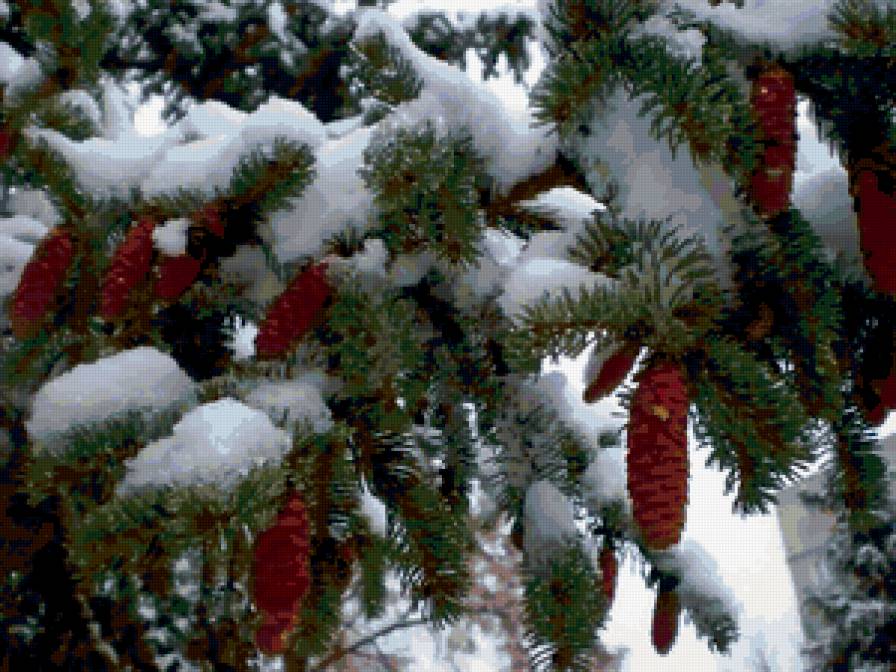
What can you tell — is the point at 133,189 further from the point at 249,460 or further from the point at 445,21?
the point at 445,21

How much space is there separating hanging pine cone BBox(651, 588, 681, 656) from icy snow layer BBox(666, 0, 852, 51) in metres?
0.79

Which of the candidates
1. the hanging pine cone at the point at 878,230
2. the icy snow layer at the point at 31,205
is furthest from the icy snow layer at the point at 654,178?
the icy snow layer at the point at 31,205

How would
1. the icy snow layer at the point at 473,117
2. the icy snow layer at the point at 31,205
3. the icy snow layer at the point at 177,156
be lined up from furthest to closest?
the icy snow layer at the point at 31,205 → the icy snow layer at the point at 177,156 → the icy snow layer at the point at 473,117

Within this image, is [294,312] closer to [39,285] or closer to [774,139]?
[39,285]

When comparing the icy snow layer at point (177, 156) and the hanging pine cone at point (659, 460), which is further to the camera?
the icy snow layer at point (177, 156)

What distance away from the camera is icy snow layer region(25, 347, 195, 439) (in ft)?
3.18

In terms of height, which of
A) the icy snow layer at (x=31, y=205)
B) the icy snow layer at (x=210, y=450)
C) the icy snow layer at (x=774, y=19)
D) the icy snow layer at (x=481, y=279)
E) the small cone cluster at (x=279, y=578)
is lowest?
the small cone cluster at (x=279, y=578)

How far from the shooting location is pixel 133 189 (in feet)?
4.25

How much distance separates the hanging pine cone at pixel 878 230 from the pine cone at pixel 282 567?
0.59 m

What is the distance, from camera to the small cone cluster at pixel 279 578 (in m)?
0.75

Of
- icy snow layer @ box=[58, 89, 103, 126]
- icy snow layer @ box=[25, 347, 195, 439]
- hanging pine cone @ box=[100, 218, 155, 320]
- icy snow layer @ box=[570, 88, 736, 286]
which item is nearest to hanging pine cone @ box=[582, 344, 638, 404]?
icy snow layer @ box=[570, 88, 736, 286]

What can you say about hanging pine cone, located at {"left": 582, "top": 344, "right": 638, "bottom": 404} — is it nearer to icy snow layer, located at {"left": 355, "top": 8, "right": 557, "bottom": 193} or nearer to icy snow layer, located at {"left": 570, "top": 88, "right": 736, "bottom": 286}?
icy snow layer, located at {"left": 570, "top": 88, "right": 736, "bottom": 286}

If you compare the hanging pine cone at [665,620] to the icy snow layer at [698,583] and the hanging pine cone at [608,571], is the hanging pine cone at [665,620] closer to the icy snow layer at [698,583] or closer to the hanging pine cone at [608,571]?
the icy snow layer at [698,583]

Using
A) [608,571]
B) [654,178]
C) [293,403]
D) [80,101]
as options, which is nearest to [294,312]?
[293,403]
